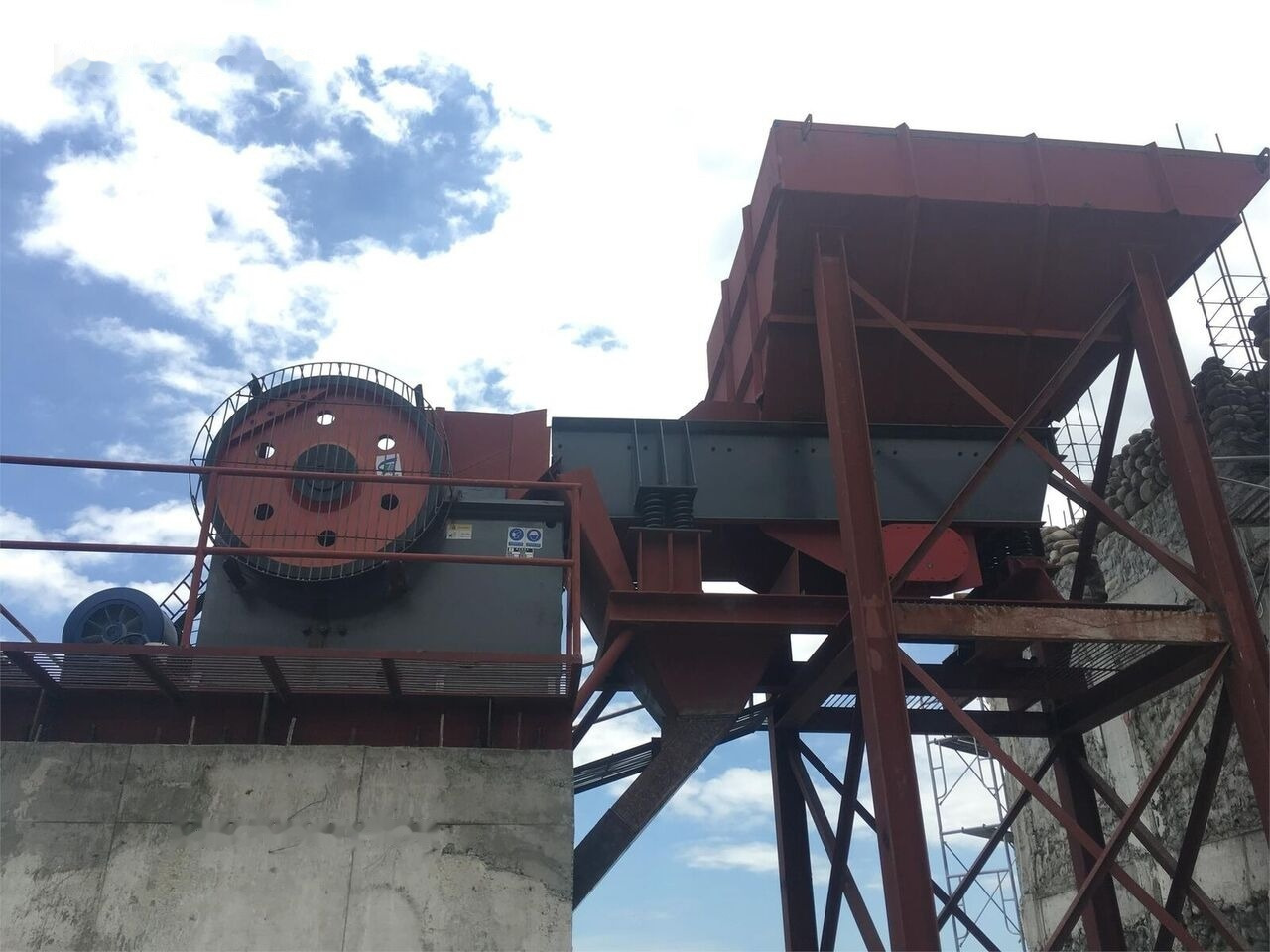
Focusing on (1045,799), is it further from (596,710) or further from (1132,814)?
(596,710)

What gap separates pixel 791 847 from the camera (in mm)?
9188

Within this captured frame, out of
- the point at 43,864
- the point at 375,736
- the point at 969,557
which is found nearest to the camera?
the point at 43,864

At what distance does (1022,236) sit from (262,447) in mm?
6148

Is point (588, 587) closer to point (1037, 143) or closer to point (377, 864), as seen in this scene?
point (377, 864)

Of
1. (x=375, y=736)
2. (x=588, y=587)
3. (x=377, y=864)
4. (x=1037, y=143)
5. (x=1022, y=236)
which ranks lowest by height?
(x=377, y=864)

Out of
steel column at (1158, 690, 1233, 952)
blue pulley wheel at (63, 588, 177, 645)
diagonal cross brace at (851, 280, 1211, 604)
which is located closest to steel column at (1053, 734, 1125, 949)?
steel column at (1158, 690, 1233, 952)

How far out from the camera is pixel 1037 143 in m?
8.48

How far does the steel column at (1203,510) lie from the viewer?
270 inches

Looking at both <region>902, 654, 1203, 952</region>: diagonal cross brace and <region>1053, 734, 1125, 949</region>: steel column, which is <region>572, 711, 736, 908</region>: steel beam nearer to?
<region>902, 654, 1203, 952</region>: diagonal cross brace

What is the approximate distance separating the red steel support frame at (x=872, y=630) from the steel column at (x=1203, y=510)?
7.42 feet

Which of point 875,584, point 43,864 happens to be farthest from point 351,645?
point 875,584

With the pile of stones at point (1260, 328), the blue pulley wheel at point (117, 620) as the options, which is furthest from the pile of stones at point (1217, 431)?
the blue pulley wheel at point (117, 620)

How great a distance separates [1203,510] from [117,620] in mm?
7762

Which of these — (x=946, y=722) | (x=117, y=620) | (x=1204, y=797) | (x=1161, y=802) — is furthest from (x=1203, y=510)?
(x=117, y=620)
